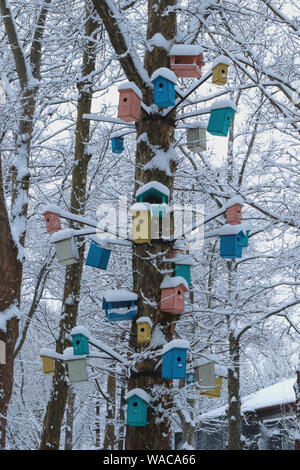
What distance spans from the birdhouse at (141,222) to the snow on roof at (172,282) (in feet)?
1.26

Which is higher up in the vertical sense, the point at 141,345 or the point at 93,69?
the point at 93,69

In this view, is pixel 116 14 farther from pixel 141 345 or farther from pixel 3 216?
pixel 141 345

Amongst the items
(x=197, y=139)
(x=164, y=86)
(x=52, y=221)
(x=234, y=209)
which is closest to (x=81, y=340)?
(x=52, y=221)

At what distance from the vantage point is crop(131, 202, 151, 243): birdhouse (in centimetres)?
487

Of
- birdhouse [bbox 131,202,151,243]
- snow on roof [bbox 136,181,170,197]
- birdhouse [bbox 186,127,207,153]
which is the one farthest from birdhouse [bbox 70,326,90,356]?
birdhouse [bbox 186,127,207,153]

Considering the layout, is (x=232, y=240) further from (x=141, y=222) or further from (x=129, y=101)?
(x=129, y=101)

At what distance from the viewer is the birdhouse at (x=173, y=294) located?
4863 millimetres

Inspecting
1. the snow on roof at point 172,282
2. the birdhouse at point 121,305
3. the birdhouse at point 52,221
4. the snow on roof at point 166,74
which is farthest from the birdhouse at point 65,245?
the snow on roof at point 166,74

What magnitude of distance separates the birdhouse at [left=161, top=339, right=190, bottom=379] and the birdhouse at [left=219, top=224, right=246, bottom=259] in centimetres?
102

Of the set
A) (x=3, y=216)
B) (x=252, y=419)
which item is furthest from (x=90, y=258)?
(x=252, y=419)

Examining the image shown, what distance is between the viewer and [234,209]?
16.8 ft

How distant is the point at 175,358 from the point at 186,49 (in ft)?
9.13

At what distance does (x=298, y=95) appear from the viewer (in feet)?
23.6

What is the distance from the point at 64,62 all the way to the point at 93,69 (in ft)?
→ 1.81
